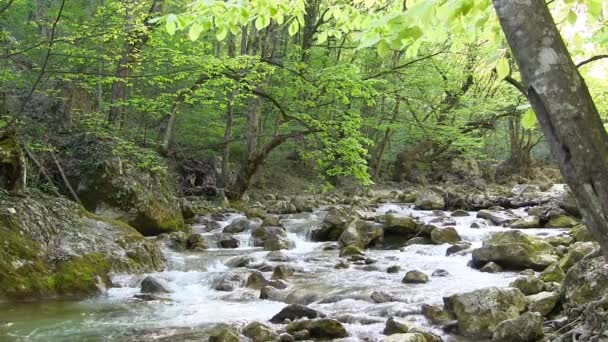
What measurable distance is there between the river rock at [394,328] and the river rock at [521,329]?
3.08 feet

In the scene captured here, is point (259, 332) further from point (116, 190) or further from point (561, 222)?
point (561, 222)

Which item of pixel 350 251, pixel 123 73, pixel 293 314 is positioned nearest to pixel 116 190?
pixel 123 73

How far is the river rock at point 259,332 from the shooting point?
19.0 feet

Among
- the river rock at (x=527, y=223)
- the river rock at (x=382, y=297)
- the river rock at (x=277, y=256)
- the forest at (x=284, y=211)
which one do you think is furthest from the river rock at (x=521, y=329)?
the river rock at (x=527, y=223)

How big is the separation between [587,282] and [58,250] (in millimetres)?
7144

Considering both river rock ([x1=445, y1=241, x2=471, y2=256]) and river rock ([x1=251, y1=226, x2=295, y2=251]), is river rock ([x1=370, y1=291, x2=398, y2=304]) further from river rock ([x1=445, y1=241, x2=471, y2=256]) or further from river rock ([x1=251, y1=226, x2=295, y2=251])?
river rock ([x1=251, y1=226, x2=295, y2=251])

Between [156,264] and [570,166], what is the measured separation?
8856mm

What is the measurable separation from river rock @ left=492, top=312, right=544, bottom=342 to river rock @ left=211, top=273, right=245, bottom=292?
4.37m

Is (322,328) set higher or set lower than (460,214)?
lower

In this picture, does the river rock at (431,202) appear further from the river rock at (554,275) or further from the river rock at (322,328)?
the river rock at (322,328)

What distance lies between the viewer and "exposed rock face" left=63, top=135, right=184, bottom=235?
12328 millimetres

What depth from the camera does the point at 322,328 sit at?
5.97 m

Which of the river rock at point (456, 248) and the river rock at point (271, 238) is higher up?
the river rock at point (271, 238)

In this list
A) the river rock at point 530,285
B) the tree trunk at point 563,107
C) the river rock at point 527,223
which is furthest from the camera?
the river rock at point 527,223
